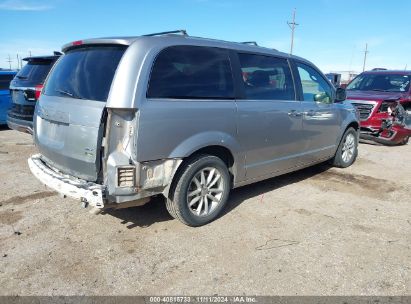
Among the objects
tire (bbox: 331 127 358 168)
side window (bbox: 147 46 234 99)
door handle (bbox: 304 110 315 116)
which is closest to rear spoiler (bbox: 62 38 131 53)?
side window (bbox: 147 46 234 99)

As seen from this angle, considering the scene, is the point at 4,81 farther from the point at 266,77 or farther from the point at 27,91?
the point at 266,77

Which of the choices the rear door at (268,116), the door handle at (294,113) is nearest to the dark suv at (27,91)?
the rear door at (268,116)

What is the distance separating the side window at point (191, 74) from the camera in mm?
3502

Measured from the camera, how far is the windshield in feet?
31.5

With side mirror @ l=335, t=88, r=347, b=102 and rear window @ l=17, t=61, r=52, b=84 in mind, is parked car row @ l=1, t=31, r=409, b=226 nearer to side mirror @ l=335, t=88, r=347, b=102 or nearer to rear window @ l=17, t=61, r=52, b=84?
side mirror @ l=335, t=88, r=347, b=102

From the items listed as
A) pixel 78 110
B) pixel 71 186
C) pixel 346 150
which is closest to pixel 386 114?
pixel 346 150

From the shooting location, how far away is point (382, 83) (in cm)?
991

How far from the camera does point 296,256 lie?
11.4 feet

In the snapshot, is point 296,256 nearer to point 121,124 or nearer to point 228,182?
point 228,182

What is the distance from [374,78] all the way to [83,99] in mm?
8947

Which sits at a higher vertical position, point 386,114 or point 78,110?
point 78,110

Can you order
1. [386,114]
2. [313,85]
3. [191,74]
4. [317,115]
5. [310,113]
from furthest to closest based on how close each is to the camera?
[386,114] → [313,85] → [317,115] → [310,113] → [191,74]

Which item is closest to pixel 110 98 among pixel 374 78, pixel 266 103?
pixel 266 103

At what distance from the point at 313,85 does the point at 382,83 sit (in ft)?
17.5
